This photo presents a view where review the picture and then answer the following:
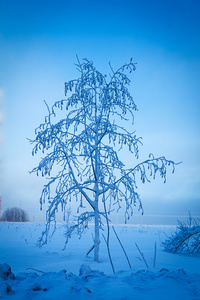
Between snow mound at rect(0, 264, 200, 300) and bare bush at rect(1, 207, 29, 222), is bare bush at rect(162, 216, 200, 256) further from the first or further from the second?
bare bush at rect(1, 207, 29, 222)

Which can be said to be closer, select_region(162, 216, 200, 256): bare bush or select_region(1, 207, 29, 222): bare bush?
select_region(162, 216, 200, 256): bare bush

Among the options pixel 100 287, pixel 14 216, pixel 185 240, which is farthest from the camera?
pixel 14 216

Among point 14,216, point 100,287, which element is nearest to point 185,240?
point 100,287

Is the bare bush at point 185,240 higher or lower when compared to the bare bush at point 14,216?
higher

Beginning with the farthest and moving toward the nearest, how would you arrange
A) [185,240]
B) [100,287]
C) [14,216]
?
[14,216]
[185,240]
[100,287]

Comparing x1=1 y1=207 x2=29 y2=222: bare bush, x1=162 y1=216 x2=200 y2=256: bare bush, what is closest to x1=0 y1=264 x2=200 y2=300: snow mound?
x1=162 y1=216 x2=200 y2=256: bare bush

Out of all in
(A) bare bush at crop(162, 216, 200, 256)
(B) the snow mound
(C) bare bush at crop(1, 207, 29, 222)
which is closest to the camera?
(B) the snow mound

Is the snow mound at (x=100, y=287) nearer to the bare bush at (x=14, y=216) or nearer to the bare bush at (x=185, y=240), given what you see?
the bare bush at (x=185, y=240)

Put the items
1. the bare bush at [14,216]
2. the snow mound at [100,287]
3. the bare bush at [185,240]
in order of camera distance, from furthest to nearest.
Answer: the bare bush at [14,216], the bare bush at [185,240], the snow mound at [100,287]

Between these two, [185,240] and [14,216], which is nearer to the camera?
[185,240]

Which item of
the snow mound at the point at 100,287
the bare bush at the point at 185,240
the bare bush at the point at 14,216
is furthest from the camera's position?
the bare bush at the point at 14,216

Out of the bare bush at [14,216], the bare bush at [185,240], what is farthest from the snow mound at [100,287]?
the bare bush at [14,216]

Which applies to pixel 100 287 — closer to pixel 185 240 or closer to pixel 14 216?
pixel 185 240

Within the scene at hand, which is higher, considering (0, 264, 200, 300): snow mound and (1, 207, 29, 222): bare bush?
(0, 264, 200, 300): snow mound
